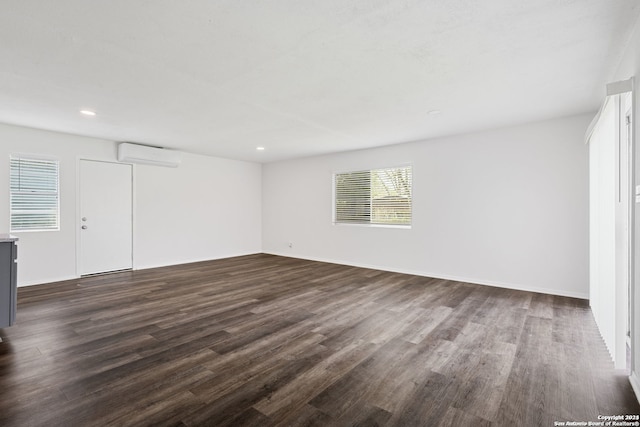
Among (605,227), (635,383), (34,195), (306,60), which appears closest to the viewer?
(635,383)

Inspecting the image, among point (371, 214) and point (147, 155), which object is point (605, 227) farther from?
point (147, 155)

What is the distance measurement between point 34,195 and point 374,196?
6.03m

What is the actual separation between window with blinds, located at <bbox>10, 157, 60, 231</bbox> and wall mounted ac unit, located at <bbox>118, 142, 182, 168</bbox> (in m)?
1.02

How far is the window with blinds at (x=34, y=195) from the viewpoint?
4703 millimetres

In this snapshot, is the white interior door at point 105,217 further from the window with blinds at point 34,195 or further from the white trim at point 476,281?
the white trim at point 476,281

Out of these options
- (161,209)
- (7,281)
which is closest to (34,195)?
(161,209)

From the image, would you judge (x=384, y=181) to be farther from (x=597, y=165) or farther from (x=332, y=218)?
(x=597, y=165)

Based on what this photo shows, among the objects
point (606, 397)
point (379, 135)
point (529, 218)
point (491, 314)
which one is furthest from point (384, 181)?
point (606, 397)

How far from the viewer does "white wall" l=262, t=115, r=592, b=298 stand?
13.6ft

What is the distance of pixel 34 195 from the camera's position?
4.87 m

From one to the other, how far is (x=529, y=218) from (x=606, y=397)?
9.92ft

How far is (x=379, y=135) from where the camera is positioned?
17.0 ft

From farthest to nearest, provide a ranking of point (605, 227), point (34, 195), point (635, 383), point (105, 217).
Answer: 1. point (105, 217)
2. point (34, 195)
3. point (605, 227)
4. point (635, 383)

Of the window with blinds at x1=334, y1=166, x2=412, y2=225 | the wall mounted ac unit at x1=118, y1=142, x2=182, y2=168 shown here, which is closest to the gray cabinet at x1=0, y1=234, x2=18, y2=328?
the wall mounted ac unit at x1=118, y1=142, x2=182, y2=168
